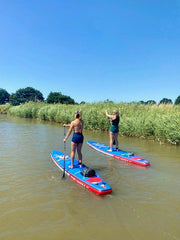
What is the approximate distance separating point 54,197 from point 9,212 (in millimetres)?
1085

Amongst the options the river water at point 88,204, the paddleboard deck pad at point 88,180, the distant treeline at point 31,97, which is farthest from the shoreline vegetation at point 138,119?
the distant treeline at point 31,97

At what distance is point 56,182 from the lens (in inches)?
231

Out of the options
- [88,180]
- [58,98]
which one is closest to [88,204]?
[88,180]

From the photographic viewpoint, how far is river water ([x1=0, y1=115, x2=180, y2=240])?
357cm

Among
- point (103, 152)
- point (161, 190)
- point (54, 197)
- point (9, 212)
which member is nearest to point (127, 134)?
point (103, 152)

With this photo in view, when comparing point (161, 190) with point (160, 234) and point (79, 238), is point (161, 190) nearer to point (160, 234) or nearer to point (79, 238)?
point (160, 234)

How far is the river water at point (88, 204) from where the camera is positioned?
140 inches

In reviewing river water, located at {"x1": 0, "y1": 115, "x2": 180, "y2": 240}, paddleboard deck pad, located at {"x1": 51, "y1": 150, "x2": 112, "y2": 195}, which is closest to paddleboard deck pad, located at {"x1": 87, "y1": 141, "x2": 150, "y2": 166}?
river water, located at {"x1": 0, "y1": 115, "x2": 180, "y2": 240}

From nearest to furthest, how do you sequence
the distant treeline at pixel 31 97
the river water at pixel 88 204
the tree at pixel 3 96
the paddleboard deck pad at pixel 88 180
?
the river water at pixel 88 204 → the paddleboard deck pad at pixel 88 180 → the distant treeline at pixel 31 97 → the tree at pixel 3 96

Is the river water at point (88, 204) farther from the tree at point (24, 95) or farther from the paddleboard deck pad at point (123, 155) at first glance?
the tree at point (24, 95)

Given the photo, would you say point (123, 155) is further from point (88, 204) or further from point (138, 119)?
point (138, 119)

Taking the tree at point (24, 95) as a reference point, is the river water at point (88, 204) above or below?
below

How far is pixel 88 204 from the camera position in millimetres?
4559

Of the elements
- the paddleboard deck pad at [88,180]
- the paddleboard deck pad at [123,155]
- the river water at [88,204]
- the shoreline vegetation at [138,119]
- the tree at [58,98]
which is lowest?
the river water at [88,204]
